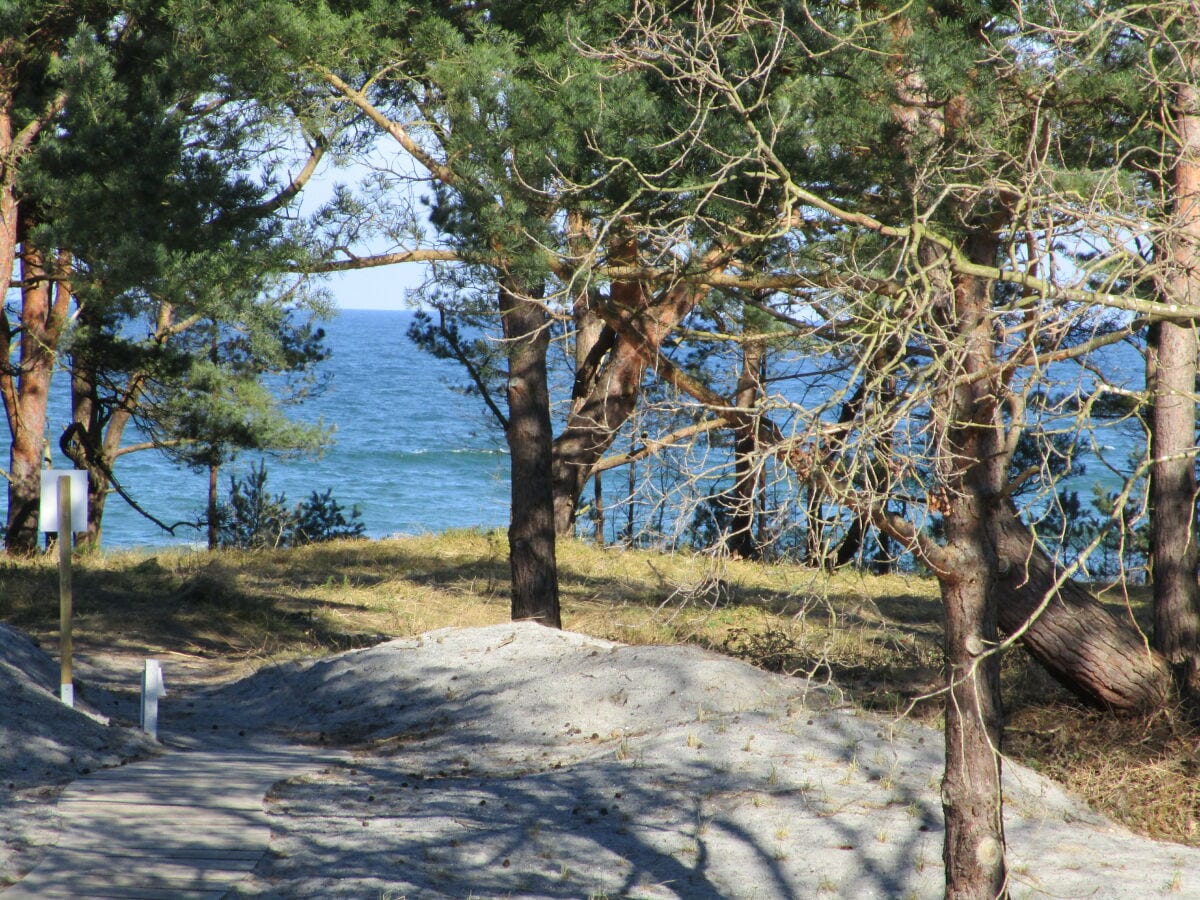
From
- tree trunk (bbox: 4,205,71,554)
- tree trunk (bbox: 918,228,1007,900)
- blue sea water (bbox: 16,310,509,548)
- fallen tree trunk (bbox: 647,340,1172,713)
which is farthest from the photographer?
blue sea water (bbox: 16,310,509,548)

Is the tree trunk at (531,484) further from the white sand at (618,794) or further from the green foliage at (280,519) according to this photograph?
the green foliage at (280,519)

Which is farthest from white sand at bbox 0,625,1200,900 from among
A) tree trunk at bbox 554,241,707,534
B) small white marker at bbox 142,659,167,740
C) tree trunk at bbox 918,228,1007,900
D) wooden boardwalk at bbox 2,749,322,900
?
tree trunk at bbox 554,241,707,534

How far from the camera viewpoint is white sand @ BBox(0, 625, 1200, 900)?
14.5 ft

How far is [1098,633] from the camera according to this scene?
632cm

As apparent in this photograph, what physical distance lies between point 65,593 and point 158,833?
8.96ft

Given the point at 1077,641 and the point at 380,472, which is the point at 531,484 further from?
the point at 380,472

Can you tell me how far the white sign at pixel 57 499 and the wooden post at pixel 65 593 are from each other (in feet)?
0.09

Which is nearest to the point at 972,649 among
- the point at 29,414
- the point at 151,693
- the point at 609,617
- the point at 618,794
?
the point at 618,794

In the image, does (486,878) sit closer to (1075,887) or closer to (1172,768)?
(1075,887)

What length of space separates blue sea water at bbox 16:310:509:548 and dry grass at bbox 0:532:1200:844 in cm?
624

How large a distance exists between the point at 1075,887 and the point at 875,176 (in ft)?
12.6

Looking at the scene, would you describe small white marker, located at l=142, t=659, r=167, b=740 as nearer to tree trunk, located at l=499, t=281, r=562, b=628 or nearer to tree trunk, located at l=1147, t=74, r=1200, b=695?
tree trunk, located at l=499, t=281, r=562, b=628

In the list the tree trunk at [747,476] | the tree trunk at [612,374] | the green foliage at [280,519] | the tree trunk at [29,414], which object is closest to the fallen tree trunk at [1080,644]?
the tree trunk at [747,476]

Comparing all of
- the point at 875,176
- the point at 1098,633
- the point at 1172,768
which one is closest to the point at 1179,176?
the point at 875,176
